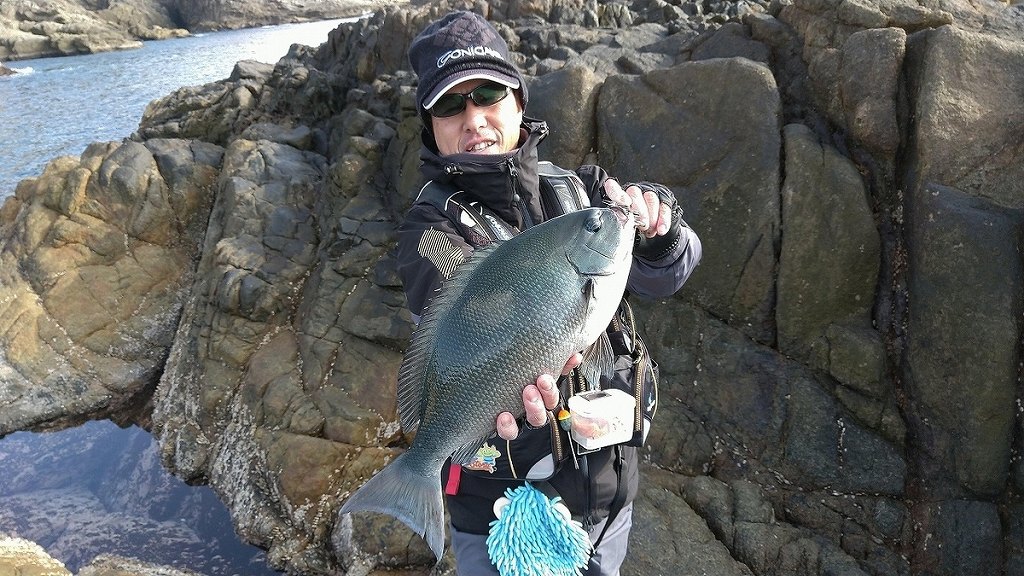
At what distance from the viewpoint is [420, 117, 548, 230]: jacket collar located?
2.61m

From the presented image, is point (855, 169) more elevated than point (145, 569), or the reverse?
point (855, 169)

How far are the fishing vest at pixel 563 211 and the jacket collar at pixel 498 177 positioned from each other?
0.04 m

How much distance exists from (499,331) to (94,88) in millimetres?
42853

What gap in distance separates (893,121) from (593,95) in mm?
3220

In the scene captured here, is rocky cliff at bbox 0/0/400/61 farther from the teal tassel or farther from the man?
the teal tassel

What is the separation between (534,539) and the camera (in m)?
2.54

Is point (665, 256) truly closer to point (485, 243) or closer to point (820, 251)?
point (485, 243)

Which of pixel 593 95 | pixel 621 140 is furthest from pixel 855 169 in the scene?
pixel 593 95

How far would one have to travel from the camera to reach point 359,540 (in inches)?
256

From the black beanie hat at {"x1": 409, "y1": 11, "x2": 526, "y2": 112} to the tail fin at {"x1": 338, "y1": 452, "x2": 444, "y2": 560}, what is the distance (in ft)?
5.15

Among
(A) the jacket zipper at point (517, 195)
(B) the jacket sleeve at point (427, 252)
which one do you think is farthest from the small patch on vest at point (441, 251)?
(A) the jacket zipper at point (517, 195)

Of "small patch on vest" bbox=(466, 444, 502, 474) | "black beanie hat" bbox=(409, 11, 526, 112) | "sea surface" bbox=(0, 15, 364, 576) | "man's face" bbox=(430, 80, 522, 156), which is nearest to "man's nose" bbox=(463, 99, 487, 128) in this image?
"man's face" bbox=(430, 80, 522, 156)

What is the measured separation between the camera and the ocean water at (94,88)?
23969 millimetres

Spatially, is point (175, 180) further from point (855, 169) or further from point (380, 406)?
point (855, 169)
